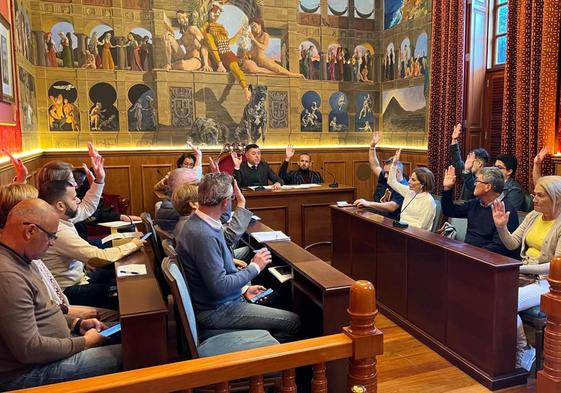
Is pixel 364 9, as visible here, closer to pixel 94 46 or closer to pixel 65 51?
pixel 94 46

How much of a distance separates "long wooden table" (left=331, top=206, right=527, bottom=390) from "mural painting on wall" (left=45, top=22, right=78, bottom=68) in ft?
20.8

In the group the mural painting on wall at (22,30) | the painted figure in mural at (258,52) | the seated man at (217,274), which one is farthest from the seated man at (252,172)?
the seated man at (217,274)

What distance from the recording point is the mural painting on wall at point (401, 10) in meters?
8.38

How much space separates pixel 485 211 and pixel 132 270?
309 cm

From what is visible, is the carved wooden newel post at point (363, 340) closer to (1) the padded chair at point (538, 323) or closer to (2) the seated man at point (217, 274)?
(2) the seated man at point (217, 274)

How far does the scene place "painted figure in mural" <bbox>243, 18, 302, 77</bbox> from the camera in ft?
30.4

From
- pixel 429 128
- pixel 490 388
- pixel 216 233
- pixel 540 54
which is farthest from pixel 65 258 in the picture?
pixel 429 128

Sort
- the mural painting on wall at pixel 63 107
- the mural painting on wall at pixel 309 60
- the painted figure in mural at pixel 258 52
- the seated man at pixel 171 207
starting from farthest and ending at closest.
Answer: the mural painting on wall at pixel 309 60 < the painted figure in mural at pixel 258 52 < the mural painting on wall at pixel 63 107 < the seated man at pixel 171 207

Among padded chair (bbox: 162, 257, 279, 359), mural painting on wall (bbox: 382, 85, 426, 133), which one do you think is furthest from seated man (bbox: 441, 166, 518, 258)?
mural painting on wall (bbox: 382, 85, 426, 133)

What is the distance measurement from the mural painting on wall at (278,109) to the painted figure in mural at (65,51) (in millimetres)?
3926

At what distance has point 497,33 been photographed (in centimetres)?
702

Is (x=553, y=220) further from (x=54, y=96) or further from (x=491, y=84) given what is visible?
(x=54, y=96)

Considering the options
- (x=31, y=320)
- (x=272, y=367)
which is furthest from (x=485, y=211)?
(x=31, y=320)

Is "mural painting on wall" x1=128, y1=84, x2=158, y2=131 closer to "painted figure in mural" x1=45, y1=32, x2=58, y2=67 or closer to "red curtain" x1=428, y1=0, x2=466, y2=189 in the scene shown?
"painted figure in mural" x1=45, y1=32, x2=58, y2=67
